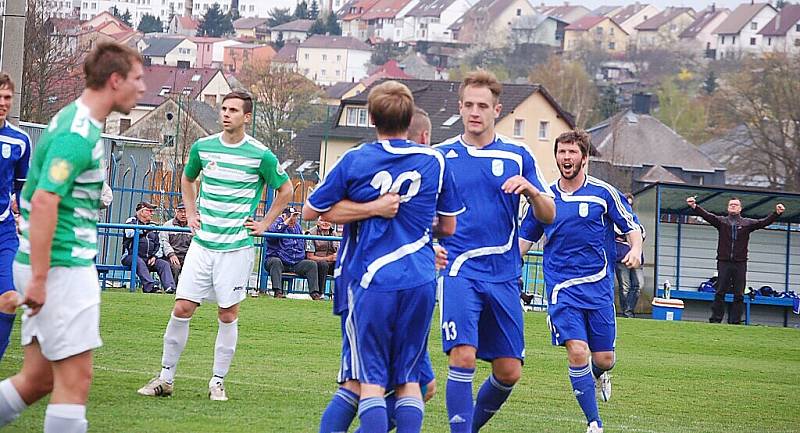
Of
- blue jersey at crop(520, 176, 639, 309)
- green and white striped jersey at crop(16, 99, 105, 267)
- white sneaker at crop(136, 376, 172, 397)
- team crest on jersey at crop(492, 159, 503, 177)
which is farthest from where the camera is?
blue jersey at crop(520, 176, 639, 309)

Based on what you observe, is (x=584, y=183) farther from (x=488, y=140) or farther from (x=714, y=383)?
(x=714, y=383)

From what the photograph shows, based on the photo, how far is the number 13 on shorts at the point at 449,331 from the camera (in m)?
7.64

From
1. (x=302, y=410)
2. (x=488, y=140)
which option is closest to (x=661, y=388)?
(x=302, y=410)

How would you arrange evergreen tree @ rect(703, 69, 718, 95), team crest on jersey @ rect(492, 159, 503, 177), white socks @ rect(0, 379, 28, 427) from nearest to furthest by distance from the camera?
white socks @ rect(0, 379, 28, 427), team crest on jersey @ rect(492, 159, 503, 177), evergreen tree @ rect(703, 69, 718, 95)

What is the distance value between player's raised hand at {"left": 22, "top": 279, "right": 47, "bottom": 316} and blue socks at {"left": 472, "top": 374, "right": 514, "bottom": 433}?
3.44m

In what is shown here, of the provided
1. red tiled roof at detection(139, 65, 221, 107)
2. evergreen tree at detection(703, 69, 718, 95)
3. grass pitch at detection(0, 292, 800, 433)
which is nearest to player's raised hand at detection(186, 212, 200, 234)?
grass pitch at detection(0, 292, 800, 433)

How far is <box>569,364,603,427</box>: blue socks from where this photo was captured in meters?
9.07

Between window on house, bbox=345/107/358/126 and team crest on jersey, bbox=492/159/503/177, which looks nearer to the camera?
team crest on jersey, bbox=492/159/503/177

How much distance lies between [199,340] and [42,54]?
24.1 metres

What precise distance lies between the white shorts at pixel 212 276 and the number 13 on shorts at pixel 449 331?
224 centimetres

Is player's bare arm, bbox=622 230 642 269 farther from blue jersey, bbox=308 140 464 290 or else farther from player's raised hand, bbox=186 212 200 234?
blue jersey, bbox=308 140 464 290

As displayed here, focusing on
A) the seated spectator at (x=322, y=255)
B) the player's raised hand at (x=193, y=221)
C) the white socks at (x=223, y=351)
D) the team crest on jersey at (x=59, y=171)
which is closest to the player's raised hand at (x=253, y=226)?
the player's raised hand at (x=193, y=221)

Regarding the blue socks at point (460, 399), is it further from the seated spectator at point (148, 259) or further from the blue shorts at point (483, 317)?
the seated spectator at point (148, 259)

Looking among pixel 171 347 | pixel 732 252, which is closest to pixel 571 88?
pixel 732 252
